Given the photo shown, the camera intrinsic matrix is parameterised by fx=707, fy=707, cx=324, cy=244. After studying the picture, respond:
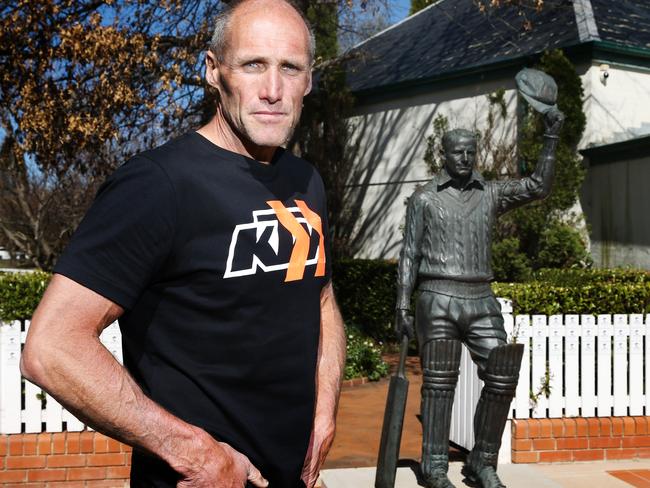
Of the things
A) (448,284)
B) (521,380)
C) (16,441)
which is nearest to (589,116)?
(521,380)

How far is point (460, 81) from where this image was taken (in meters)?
14.9

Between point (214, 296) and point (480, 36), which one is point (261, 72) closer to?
point (214, 296)

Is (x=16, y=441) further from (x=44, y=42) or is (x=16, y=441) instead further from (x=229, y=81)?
(x=44, y=42)

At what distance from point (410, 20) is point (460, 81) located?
564 centimetres

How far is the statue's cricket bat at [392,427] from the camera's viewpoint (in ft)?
15.3

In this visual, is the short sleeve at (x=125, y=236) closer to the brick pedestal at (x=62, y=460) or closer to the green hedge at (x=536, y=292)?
the brick pedestal at (x=62, y=460)

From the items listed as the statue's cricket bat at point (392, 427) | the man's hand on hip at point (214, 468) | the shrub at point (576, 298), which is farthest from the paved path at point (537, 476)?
the man's hand on hip at point (214, 468)

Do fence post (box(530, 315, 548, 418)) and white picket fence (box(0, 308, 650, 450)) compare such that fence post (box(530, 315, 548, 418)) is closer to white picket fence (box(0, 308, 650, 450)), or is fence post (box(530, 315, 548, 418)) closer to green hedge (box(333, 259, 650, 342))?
white picket fence (box(0, 308, 650, 450))

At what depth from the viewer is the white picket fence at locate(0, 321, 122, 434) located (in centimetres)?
539

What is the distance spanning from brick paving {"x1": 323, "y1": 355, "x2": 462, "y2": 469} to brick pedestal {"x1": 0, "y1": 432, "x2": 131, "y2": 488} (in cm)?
200

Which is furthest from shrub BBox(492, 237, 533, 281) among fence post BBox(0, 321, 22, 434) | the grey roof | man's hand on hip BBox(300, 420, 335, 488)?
man's hand on hip BBox(300, 420, 335, 488)

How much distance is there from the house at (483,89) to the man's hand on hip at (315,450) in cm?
1046

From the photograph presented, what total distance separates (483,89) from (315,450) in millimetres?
13405

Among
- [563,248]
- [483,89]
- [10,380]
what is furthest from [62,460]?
[483,89]
